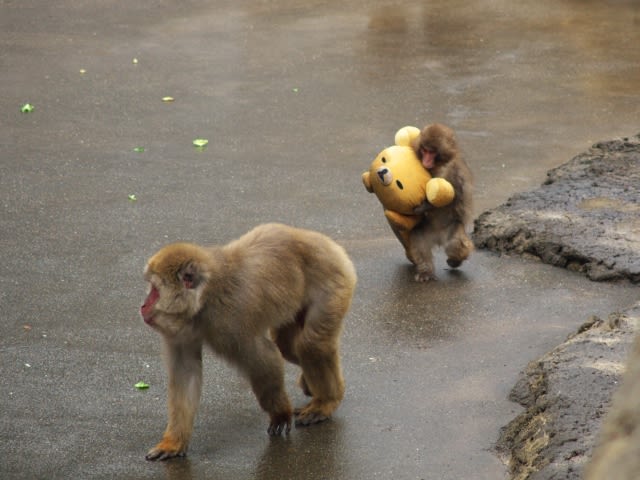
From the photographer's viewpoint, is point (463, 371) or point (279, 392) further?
point (463, 371)

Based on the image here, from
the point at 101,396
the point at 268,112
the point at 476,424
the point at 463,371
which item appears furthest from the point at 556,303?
the point at 268,112

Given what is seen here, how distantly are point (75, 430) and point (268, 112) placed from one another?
19.1 feet

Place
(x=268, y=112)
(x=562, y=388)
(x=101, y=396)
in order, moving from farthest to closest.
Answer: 1. (x=268, y=112)
2. (x=101, y=396)
3. (x=562, y=388)

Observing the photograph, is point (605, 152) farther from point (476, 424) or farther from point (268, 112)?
point (476, 424)

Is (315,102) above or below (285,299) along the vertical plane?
below

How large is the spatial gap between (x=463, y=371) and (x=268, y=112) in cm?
528

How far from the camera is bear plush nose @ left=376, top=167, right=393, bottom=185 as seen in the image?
765 cm

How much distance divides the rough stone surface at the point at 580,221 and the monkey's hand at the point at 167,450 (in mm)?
3262

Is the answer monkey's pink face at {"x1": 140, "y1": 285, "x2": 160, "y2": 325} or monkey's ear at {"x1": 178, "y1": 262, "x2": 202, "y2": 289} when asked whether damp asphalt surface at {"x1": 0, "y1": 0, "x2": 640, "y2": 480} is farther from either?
monkey's ear at {"x1": 178, "y1": 262, "x2": 202, "y2": 289}

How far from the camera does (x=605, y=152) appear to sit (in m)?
9.41

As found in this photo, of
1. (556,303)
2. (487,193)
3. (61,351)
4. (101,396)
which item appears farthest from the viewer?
(487,193)

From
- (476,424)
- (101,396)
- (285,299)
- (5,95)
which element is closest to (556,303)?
(476,424)

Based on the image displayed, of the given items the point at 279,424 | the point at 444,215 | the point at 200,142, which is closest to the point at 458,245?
the point at 444,215

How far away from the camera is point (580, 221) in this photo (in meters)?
8.11
